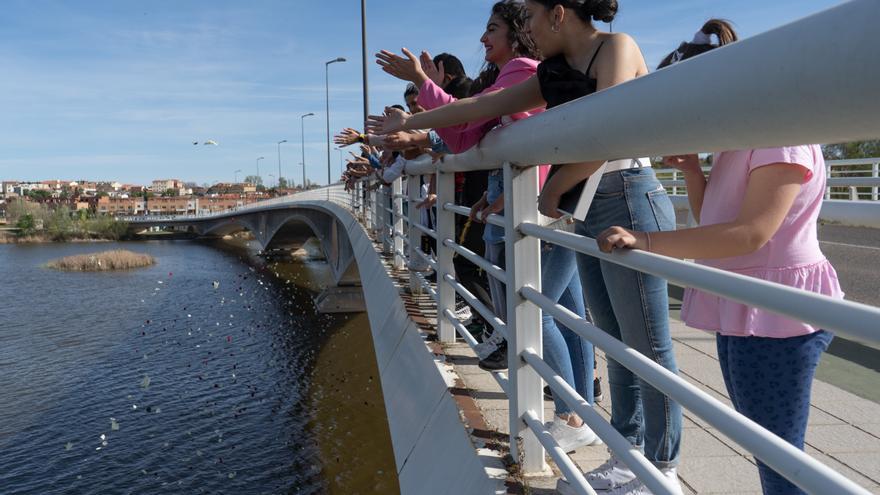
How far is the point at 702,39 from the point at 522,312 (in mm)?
988

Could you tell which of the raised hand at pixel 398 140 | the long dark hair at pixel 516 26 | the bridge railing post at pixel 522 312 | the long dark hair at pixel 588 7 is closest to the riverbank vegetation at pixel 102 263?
the raised hand at pixel 398 140

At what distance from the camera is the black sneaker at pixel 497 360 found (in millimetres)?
3244

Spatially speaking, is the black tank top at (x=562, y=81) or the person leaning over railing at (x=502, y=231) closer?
the black tank top at (x=562, y=81)

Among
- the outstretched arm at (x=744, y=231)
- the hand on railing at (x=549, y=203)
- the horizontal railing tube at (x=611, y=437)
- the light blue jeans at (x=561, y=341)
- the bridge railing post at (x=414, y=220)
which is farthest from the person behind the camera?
the bridge railing post at (x=414, y=220)

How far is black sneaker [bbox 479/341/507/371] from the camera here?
3244 millimetres

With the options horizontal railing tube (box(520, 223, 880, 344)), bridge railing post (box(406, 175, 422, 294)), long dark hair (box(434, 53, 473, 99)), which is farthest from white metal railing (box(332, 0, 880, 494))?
bridge railing post (box(406, 175, 422, 294))

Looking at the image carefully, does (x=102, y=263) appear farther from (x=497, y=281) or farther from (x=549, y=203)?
(x=549, y=203)

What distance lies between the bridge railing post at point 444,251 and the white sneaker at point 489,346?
680 mm

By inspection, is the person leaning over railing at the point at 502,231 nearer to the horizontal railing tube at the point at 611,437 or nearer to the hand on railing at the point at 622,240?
the horizontal railing tube at the point at 611,437

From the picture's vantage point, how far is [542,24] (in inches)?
87.6

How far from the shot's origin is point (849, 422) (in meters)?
2.98

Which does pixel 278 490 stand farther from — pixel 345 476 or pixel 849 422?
pixel 849 422

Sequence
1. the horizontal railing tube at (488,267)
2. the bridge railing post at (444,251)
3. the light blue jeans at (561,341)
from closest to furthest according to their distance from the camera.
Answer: the horizontal railing tube at (488,267), the light blue jeans at (561,341), the bridge railing post at (444,251)

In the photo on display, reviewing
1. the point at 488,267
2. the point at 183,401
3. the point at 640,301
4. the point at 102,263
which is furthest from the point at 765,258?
the point at 102,263
